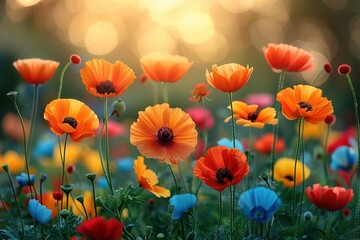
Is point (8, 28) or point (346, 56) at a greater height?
point (8, 28)

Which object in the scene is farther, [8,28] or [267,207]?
[8,28]

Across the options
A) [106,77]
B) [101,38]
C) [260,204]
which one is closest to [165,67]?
[106,77]

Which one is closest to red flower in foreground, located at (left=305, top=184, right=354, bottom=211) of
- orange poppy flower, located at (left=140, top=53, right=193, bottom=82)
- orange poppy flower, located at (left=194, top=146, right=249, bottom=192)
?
orange poppy flower, located at (left=194, top=146, right=249, bottom=192)

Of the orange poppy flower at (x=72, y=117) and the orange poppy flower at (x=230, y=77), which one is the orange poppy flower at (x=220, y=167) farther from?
the orange poppy flower at (x=72, y=117)

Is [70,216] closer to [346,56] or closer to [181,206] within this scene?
[181,206]

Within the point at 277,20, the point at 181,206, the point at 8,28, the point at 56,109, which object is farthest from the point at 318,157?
the point at 277,20

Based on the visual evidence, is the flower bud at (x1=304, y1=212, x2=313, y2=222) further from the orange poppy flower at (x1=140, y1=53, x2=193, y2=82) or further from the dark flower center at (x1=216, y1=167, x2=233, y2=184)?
the orange poppy flower at (x1=140, y1=53, x2=193, y2=82)

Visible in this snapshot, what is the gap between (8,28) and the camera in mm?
7457

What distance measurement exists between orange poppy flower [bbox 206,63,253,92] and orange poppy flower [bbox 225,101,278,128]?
11 centimetres

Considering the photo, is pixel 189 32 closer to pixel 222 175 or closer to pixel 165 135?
pixel 165 135

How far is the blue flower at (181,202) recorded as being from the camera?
142 cm

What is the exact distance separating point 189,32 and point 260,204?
10.4 m

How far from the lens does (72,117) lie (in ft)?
4.68

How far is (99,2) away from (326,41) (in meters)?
4.18
